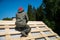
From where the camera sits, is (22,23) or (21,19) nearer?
(22,23)

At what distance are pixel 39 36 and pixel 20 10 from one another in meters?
1.77

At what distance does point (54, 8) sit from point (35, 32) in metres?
16.3

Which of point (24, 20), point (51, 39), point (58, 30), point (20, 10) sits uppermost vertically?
point (20, 10)

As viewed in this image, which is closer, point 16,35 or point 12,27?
point 16,35

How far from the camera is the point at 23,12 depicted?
24.3 feet

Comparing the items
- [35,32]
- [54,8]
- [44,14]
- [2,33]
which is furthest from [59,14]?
[2,33]

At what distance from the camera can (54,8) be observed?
24.2 m

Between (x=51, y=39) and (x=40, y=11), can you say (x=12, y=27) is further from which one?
(x=40, y=11)

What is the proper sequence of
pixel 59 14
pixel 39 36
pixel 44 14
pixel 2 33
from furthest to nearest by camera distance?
pixel 44 14
pixel 59 14
pixel 39 36
pixel 2 33

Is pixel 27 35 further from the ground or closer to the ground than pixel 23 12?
closer to the ground

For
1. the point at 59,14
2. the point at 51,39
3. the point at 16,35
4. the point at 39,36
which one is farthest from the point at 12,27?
the point at 59,14

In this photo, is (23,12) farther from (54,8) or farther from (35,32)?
(54,8)

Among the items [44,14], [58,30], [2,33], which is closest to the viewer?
[2,33]

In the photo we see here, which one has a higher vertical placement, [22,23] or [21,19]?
[21,19]
